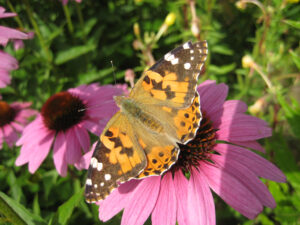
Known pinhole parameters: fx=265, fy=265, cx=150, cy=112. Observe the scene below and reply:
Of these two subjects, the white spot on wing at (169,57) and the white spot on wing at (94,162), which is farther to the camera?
the white spot on wing at (169,57)

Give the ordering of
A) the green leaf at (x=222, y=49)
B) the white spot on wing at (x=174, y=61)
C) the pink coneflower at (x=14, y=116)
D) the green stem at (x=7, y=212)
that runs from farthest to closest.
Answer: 1. the green leaf at (x=222, y=49)
2. the pink coneflower at (x=14, y=116)
3. the white spot on wing at (x=174, y=61)
4. the green stem at (x=7, y=212)

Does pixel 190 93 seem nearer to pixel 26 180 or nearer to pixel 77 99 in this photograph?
pixel 77 99

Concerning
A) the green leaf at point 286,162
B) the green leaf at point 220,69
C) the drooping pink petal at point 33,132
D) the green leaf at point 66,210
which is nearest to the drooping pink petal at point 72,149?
the drooping pink petal at point 33,132

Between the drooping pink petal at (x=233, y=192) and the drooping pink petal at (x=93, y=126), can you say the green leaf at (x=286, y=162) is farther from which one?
the drooping pink petal at (x=93, y=126)

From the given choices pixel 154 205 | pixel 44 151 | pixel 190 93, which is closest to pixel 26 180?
pixel 44 151

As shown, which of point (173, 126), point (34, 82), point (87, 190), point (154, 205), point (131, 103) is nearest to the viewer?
point (87, 190)

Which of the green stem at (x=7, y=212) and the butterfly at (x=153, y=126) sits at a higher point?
the butterfly at (x=153, y=126)

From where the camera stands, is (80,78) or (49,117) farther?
(80,78)
